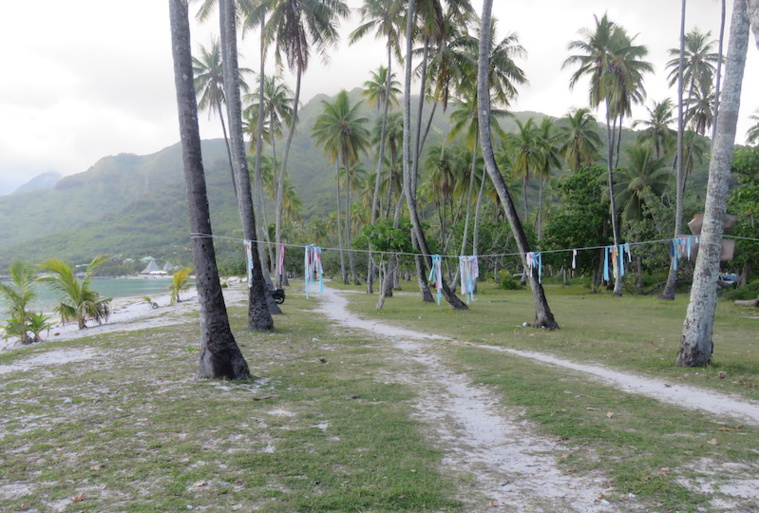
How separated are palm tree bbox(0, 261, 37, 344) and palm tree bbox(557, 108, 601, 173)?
3654 cm

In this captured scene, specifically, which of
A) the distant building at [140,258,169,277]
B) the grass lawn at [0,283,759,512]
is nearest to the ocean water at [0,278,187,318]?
the grass lawn at [0,283,759,512]

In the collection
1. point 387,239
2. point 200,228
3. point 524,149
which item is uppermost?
point 524,149

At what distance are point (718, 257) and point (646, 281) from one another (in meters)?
32.8

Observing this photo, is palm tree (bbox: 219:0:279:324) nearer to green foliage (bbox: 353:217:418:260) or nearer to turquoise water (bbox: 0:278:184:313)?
turquoise water (bbox: 0:278:184:313)

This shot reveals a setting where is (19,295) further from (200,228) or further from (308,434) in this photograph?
(308,434)

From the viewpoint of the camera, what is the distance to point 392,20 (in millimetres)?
21312

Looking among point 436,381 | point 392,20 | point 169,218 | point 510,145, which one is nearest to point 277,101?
point 392,20

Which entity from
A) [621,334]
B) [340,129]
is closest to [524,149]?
[340,129]

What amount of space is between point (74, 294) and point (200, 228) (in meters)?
9.89

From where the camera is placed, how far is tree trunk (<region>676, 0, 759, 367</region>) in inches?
328

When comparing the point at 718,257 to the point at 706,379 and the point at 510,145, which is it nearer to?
the point at 706,379

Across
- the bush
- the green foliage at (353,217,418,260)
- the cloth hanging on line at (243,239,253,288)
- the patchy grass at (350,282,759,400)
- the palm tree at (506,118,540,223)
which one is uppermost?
the palm tree at (506,118,540,223)

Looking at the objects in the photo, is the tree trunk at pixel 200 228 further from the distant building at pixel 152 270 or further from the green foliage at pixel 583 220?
the distant building at pixel 152 270

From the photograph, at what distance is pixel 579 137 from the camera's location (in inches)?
1502
